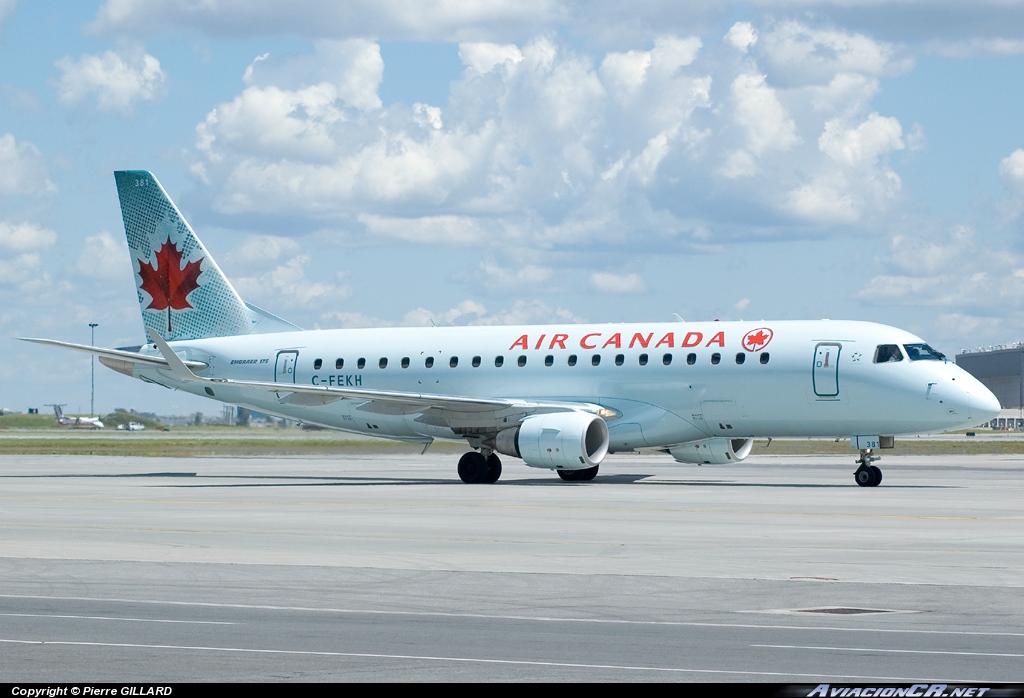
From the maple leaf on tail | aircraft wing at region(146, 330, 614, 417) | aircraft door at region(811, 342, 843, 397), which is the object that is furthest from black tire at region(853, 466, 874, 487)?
the maple leaf on tail

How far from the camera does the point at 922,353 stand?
40.4m

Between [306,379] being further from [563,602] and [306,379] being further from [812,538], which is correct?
[563,602]

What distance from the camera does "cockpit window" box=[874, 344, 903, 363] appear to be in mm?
40031

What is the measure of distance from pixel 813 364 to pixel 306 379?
17101 millimetres

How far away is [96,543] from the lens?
2342 cm

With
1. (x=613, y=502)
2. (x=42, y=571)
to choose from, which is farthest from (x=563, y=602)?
(x=613, y=502)

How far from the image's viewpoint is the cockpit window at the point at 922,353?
40.2 metres

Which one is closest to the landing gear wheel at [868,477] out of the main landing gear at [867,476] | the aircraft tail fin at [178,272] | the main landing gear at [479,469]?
the main landing gear at [867,476]

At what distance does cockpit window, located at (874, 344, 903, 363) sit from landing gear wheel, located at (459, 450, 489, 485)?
11.7 m

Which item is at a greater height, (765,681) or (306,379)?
(306,379)

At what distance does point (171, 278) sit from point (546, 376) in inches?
596

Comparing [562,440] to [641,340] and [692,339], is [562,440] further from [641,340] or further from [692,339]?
[692,339]

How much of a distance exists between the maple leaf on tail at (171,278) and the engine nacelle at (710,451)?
709 inches

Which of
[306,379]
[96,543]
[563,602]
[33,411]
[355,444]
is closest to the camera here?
[563,602]
